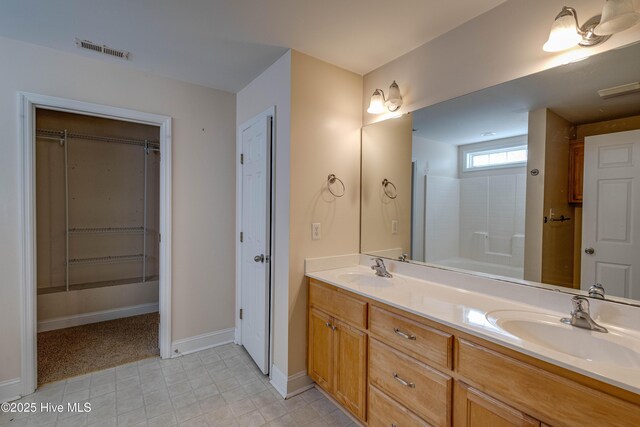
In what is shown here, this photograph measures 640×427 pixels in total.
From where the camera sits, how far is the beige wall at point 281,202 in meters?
2.06

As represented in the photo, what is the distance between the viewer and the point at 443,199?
198 cm

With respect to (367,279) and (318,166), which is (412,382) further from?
(318,166)

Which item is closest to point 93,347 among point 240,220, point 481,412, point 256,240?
point 240,220

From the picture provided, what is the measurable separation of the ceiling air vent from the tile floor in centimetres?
245

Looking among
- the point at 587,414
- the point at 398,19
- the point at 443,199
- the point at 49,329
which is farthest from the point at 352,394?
the point at 49,329

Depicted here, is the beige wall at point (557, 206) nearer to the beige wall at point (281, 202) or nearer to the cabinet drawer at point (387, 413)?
the cabinet drawer at point (387, 413)

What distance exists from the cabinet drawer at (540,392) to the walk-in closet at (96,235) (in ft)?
8.86

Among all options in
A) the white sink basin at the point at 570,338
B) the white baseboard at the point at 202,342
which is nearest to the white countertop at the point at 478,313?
the white sink basin at the point at 570,338

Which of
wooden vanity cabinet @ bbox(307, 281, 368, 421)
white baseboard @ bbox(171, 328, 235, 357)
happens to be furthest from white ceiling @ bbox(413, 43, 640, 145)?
white baseboard @ bbox(171, 328, 235, 357)

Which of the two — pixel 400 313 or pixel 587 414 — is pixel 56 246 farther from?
pixel 587 414

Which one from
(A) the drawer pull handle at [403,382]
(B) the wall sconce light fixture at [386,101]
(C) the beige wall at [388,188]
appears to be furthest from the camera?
(C) the beige wall at [388,188]

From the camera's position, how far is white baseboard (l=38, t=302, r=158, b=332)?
3.10 meters

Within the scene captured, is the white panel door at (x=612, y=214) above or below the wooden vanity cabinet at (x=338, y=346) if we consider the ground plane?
above

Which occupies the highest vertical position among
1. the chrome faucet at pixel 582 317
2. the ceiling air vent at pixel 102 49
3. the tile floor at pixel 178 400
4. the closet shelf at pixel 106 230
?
the ceiling air vent at pixel 102 49
